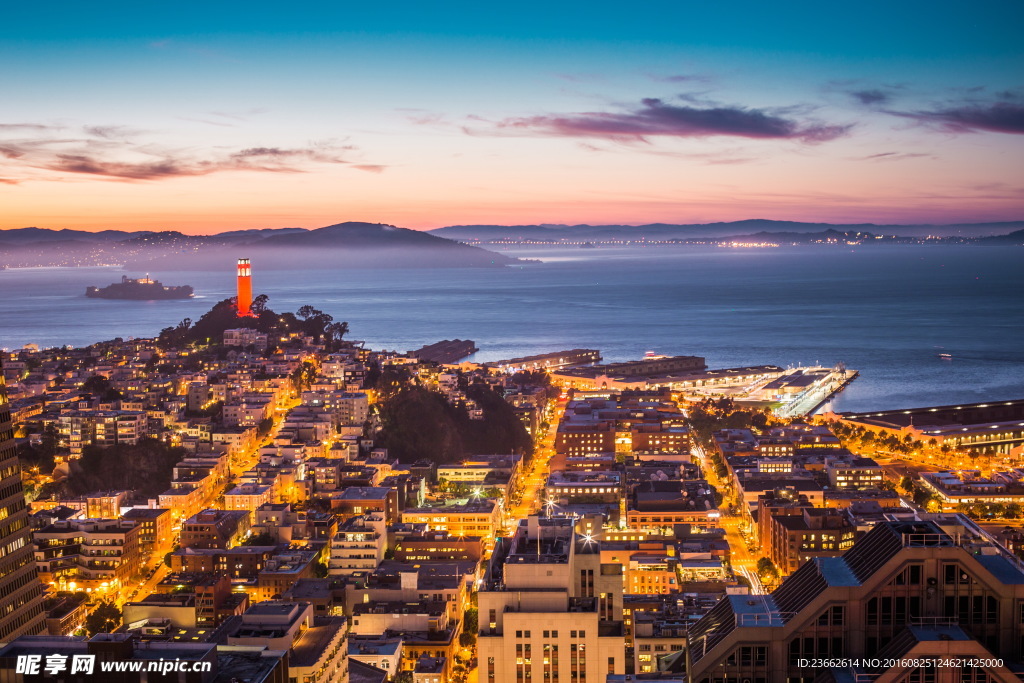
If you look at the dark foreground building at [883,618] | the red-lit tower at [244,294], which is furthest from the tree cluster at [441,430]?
the dark foreground building at [883,618]

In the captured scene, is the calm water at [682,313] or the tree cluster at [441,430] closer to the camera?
the tree cluster at [441,430]

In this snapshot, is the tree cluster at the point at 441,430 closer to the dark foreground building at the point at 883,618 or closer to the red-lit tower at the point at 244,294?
the red-lit tower at the point at 244,294

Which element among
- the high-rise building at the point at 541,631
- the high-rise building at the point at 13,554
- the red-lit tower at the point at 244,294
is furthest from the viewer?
the red-lit tower at the point at 244,294

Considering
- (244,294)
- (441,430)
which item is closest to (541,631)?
(441,430)

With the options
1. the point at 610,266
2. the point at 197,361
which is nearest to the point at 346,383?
the point at 197,361

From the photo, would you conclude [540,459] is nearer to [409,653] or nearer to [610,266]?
[409,653]

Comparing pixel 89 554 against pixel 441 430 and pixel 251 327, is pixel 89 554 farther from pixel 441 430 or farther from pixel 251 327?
pixel 251 327
